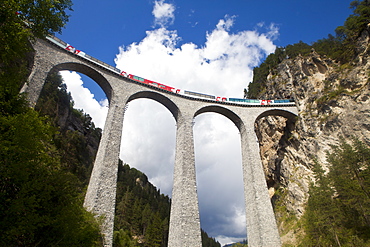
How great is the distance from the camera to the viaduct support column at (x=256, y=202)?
18531 mm

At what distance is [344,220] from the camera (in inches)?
675

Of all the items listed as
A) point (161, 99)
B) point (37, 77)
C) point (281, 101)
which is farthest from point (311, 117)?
point (37, 77)

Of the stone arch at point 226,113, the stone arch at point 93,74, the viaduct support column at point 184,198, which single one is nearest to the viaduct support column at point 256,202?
the stone arch at point 226,113

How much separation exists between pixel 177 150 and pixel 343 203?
14.0 meters

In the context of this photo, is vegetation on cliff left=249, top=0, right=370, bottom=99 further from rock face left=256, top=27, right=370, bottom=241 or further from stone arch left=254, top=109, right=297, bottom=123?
stone arch left=254, top=109, right=297, bottom=123

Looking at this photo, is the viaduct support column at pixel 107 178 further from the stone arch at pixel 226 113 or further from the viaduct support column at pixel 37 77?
the stone arch at pixel 226 113

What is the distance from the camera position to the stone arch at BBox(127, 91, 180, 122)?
21.8 meters

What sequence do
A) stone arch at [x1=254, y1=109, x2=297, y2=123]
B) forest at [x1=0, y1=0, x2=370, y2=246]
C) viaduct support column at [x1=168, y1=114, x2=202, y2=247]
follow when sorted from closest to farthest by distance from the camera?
1. forest at [x1=0, y1=0, x2=370, y2=246]
2. viaduct support column at [x1=168, y1=114, x2=202, y2=247]
3. stone arch at [x1=254, y1=109, x2=297, y2=123]

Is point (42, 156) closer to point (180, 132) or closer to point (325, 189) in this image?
point (180, 132)

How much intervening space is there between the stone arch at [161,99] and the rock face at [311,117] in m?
13.9

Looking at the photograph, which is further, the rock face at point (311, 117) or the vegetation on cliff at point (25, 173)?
the rock face at point (311, 117)

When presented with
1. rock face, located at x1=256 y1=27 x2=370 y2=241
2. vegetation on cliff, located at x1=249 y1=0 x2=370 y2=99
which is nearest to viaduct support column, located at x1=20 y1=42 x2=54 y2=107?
rock face, located at x1=256 y1=27 x2=370 y2=241

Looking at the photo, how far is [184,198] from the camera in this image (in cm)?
1756

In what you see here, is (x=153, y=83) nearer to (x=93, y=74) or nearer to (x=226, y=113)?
(x=93, y=74)
